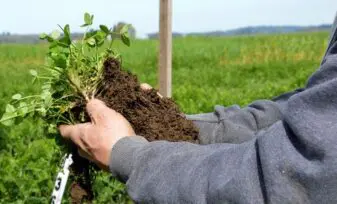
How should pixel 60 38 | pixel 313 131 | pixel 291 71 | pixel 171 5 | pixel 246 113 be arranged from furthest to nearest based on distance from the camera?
pixel 291 71, pixel 171 5, pixel 246 113, pixel 60 38, pixel 313 131

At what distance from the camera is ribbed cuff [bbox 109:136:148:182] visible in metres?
1.77

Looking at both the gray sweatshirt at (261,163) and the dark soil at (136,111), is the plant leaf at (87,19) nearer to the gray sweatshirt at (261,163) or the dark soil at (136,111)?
the dark soil at (136,111)

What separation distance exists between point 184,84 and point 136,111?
1121 centimetres

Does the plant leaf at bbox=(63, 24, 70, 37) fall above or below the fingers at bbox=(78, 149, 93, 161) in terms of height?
above

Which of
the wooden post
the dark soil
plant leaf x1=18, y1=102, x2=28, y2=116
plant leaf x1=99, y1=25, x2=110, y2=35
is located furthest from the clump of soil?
the wooden post

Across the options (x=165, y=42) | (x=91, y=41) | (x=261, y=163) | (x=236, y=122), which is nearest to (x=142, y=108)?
(x=91, y=41)

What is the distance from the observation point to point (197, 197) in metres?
1.58

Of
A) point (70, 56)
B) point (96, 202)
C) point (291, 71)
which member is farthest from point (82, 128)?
A: point (291, 71)

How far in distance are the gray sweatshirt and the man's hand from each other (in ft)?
0.22

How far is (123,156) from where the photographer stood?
1792 mm

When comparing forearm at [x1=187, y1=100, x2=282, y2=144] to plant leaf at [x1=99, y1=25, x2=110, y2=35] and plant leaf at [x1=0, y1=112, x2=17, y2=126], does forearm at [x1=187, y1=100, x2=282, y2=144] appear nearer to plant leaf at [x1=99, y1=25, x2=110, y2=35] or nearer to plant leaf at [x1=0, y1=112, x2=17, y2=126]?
plant leaf at [x1=99, y1=25, x2=110, y2=35]

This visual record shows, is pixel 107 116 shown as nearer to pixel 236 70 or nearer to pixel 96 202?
pixel 96 202

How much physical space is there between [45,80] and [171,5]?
2.33 metres

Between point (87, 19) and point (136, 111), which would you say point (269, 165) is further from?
point (87, 19)
